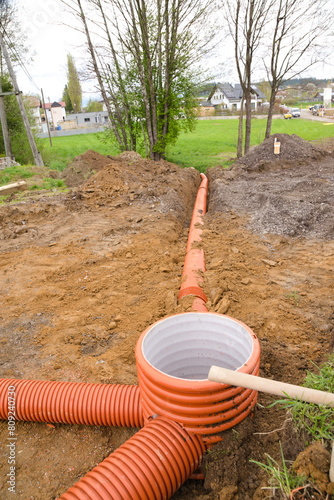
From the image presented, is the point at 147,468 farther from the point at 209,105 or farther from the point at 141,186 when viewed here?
the point at 209,105

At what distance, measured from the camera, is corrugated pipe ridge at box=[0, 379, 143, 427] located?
2664 mm

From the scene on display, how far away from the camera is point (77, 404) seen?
107 inches

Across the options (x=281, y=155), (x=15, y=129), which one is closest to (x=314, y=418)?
(x=281, y=155)

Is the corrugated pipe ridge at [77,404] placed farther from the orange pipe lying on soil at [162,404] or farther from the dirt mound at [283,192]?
the dirt mound at [283,192]

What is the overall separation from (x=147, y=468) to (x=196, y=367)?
1.07m

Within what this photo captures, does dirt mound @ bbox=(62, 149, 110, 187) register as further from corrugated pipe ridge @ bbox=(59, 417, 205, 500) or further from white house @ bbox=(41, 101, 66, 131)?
white house @ bbox=(41, 101, 66, 131)

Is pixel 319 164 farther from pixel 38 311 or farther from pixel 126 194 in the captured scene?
pixel 38 311

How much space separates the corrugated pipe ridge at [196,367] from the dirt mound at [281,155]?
12261 millimetres

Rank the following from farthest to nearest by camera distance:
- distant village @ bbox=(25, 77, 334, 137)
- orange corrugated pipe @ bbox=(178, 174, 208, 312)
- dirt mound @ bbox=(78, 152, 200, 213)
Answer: distant village @ bbox=(25, 77, 334, 137) < dirt mound @ bbox=(78, 152, 200, 213) < orange corrugated pipe @ bbox=(178, 174, 208, 312)

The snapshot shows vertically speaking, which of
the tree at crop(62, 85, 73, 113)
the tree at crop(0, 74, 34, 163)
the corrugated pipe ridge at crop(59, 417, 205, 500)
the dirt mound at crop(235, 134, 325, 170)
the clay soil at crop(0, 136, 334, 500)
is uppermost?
the tree at crop(62, 85, 73, 113)

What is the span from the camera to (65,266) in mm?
5910

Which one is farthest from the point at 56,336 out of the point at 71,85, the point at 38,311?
the point at 71,85

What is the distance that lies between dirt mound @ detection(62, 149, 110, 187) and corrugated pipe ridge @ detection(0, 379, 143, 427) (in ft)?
38.9

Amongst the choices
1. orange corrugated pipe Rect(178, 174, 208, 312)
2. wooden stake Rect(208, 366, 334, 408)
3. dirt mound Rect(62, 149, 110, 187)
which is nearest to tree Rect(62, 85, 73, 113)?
dirt mound Rect(62, 149, 110, 187)
